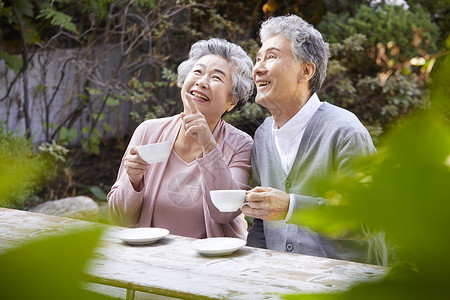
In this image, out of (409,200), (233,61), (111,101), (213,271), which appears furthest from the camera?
(111,101)

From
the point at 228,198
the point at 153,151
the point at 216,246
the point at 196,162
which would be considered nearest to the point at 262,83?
the point at 196,162

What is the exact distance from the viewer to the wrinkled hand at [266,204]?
1769mm

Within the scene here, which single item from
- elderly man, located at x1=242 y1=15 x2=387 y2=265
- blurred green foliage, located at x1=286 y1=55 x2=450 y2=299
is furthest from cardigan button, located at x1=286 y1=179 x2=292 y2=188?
blurred green foliage, located at x1=286 y1=55 x2=450 y2=299

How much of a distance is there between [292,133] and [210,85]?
444 millimetres

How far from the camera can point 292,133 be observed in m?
2.15

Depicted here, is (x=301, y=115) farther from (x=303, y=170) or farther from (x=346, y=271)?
(x=346, y=271)

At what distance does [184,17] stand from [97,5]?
907 mm

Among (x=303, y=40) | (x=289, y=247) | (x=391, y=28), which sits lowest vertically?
(x=289, y=247)

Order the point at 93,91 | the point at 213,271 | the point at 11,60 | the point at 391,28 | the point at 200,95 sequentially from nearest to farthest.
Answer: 1. the point at 213,271
2. the point at 200,95
3. the point at 11,60
4. the point at 93,91
5. the point at 391,28

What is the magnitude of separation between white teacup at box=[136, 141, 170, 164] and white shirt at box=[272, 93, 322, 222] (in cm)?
49

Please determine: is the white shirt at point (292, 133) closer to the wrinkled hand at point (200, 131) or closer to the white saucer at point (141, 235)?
the wrinkled hand at point (200, 131)

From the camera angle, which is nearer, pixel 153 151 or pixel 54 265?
pixel 54 265

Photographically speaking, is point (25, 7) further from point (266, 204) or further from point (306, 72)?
point (266, 204)

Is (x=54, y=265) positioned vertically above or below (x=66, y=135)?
above
